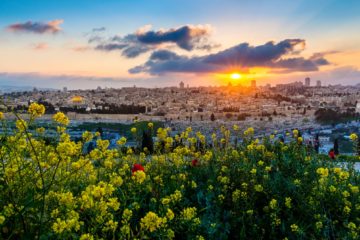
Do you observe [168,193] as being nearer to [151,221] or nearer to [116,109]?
[151,221]

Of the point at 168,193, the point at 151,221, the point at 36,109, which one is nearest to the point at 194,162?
the point at 168,193

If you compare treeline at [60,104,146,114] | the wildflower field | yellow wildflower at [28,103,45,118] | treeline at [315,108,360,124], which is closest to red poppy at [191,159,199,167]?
the wildflower field

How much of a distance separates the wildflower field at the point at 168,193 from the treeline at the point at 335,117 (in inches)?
3148

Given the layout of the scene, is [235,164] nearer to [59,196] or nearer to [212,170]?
[212,170]

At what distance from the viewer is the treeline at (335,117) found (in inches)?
3257

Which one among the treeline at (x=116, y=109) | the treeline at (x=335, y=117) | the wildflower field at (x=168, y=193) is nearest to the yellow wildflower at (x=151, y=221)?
the wildflower field at (x=168, y=193)

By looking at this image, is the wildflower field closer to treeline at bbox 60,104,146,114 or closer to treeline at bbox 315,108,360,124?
treeline at bbox 315,108,360,124

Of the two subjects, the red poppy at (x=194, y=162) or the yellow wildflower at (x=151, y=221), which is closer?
the yellow wildflower at (x=151, y=221)

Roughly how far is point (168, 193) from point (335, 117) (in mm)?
89833

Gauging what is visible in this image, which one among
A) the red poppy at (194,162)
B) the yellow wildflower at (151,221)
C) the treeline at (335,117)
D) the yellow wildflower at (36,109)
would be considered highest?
the yellow wildflower at (36,109)

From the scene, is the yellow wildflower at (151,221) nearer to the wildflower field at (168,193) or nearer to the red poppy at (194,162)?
Answer: the wildflower field at (168,193)

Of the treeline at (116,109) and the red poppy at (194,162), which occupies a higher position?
the red poppy at (194,162)

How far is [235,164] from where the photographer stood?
5.42 meters

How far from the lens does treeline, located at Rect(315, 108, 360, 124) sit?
82.7 metres
